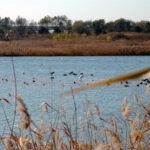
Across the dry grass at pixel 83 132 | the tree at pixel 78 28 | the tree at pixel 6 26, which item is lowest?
the dry grass at pixel 83 132

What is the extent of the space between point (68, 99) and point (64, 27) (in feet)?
232

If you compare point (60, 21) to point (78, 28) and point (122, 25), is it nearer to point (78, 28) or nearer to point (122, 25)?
point (78, 28)

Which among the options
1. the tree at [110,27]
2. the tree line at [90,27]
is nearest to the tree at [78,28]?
the tree line at [90,27]

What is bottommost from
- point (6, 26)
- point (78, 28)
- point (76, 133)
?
point (76, 133)

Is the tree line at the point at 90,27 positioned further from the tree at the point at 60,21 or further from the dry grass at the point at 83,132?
the dry grass at the point at 83,132

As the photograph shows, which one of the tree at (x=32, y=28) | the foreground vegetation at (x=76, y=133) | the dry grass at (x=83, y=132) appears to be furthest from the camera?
the tree at (x=32, y=28)

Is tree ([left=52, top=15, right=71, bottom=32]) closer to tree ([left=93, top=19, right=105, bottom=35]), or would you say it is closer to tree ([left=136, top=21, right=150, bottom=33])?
tree ([left=93, top=19, right=105, bottom=35])

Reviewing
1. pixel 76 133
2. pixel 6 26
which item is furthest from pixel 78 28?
pixel 76 133

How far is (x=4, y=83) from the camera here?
40.2 feet

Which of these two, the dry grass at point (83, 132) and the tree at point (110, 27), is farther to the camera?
the tree at point (110, 27)

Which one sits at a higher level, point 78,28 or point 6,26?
point 78,28

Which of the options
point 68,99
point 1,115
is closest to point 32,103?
point 68,99

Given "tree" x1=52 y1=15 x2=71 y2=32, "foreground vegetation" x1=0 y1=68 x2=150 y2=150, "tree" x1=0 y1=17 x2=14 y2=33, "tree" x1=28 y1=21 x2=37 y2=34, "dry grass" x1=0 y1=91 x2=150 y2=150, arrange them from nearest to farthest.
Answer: "foreground vegetation" x1=0 y1=68 x2=150 y2=150 < "dry grass" x1=0 y1=91 x2=150 y2=150 < "tree" x1=0 y1=17 x2=14 y2=33 < "tree" x1=28 y1=21 x2=37 y2=34 < "tree" x1=52 y1=15 x2=71 y2=32

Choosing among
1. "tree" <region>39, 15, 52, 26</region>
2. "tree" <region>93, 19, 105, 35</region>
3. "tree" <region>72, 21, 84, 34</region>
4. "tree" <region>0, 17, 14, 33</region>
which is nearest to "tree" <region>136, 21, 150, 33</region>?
"tree" <region>93, 19, 105, 35</region>
